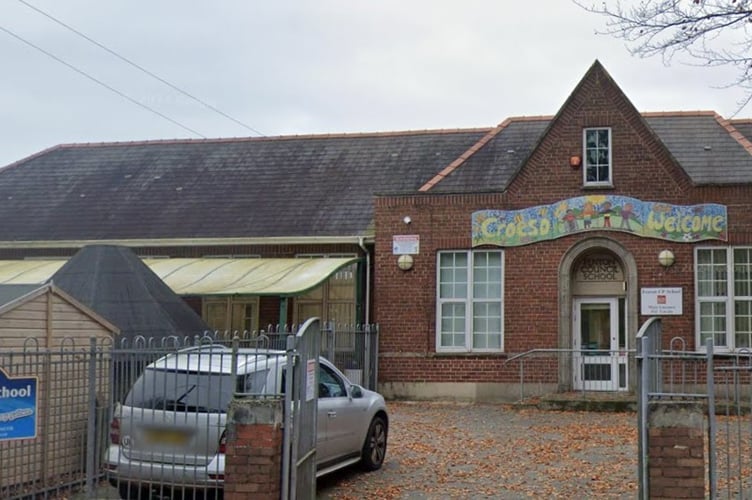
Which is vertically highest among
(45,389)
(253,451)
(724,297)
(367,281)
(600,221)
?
(600,221)

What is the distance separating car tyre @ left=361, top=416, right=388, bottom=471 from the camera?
11914 millimetres

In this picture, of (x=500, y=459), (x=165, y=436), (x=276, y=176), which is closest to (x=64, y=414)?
(x=165, y=436)

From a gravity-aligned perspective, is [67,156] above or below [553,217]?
above

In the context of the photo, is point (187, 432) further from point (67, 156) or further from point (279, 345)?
point (67, 156)

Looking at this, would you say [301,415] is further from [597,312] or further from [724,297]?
[724,297]

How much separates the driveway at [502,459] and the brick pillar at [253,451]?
2455mm

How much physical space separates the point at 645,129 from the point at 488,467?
10.5 meters

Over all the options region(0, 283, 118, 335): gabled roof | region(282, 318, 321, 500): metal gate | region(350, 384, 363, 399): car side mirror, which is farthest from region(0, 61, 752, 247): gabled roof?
region(282, 318, 321, 500): metal gate

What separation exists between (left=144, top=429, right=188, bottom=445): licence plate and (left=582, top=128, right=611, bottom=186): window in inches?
540

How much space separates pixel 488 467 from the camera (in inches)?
496

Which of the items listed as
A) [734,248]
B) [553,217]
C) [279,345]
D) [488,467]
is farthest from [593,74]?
[488,467]

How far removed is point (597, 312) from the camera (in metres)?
21.1

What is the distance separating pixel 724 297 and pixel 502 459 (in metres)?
8.86

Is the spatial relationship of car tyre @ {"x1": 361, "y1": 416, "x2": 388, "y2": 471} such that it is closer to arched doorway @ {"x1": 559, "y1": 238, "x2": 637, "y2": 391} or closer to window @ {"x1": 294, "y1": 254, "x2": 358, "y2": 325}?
arched doorway @ {"x1": 559, "y1": 238, "x2": 637, "y2": 391}
